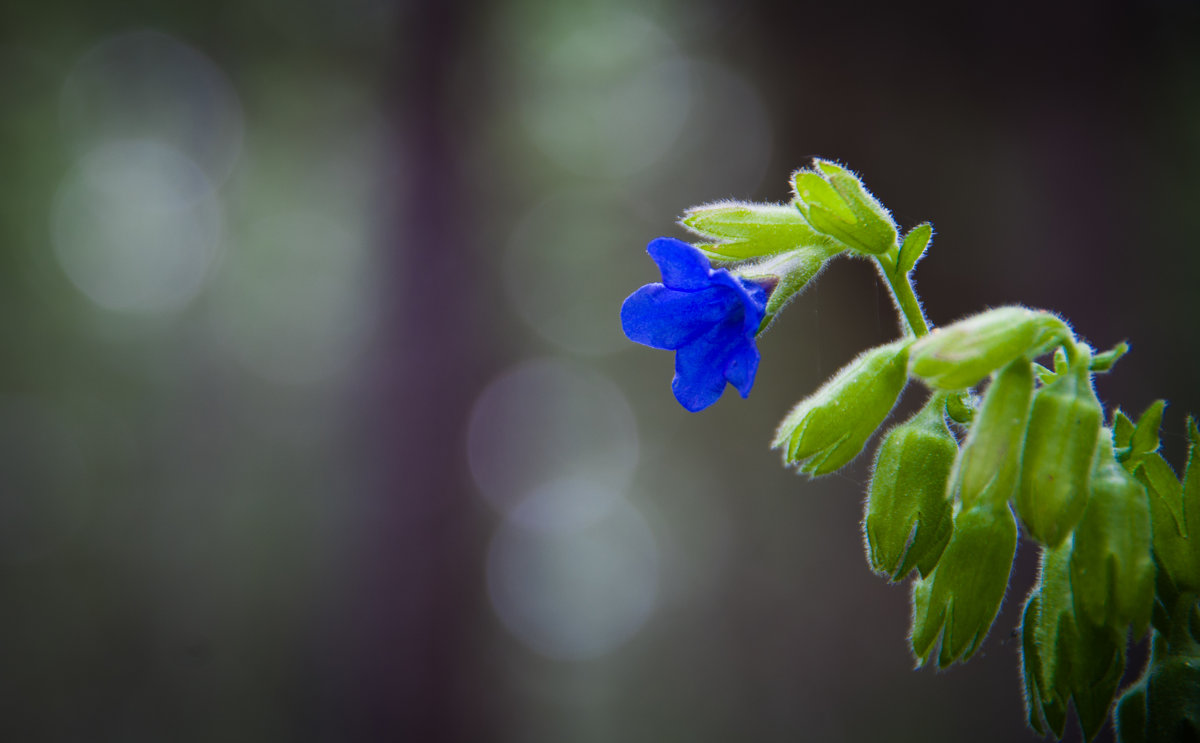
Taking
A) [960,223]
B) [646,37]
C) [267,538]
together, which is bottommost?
[267,538]

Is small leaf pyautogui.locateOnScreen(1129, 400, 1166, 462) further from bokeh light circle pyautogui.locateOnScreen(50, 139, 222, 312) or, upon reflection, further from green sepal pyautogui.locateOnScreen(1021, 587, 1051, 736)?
bokeh light circle pyautogui.locateOnScreen(50, 139, 222, 312)

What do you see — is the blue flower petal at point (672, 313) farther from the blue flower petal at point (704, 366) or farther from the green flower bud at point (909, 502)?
the green flower bud at point (909, 502)

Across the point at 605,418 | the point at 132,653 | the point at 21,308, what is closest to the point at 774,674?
the point at 605,418

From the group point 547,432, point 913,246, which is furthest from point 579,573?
point 913,246

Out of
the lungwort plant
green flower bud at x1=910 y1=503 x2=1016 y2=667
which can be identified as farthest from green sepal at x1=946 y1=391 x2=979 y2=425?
green flower bud at x1=910 y1=503 x2=1016 y2=667

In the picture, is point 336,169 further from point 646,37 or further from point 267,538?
point 267,538

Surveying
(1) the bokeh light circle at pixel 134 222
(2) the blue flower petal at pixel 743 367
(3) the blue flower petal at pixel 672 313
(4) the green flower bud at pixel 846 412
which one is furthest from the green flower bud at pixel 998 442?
(1) the bokeh light circle at pixel 134 222

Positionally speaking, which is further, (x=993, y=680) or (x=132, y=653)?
(x=132, y=653)
